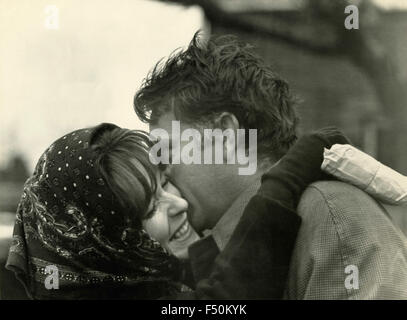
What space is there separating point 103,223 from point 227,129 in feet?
2.18

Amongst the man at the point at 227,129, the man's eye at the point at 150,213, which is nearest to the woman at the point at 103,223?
the man's eye at the point at 150,213

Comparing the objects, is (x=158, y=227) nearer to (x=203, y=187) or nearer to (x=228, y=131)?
(x=203, y=187)

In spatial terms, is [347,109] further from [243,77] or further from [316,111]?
[243,77]

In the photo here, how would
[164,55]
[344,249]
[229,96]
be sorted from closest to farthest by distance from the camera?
[344,249] < [229,96] < [164,55]

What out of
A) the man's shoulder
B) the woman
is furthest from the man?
the woman

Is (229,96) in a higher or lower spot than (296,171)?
higher

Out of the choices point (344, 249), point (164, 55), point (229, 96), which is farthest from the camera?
point (164, 55)

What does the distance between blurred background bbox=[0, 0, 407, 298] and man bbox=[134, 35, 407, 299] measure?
0.45 ft

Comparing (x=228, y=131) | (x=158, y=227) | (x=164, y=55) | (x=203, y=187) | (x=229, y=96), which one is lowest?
(x=158, y=227)

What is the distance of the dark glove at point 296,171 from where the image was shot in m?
2.37

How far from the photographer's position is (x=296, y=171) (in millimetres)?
2396

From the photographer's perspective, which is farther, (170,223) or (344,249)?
(170,223)

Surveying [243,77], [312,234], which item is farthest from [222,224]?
[243,77]

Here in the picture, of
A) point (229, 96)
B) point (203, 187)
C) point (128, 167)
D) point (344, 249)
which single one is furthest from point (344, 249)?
point (128, 167)
